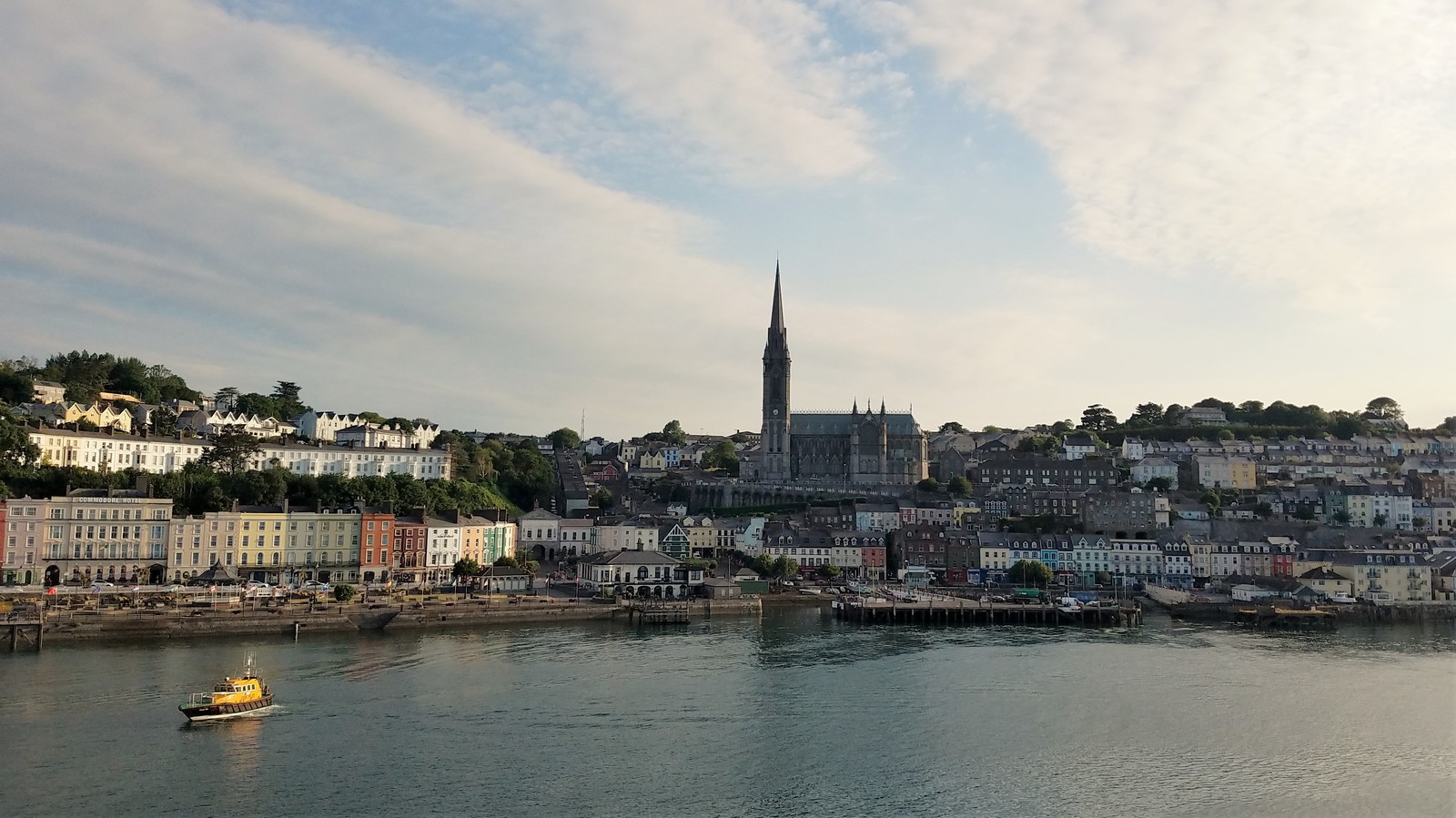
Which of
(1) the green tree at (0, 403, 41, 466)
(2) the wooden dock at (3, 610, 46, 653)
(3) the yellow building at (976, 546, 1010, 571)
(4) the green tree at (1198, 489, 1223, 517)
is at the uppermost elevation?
(1) the green tree at (0, 403, 41, 466)

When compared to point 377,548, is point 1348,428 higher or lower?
higher

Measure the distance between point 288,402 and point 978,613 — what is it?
193 ft

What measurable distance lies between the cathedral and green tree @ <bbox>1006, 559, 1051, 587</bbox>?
3151 cm

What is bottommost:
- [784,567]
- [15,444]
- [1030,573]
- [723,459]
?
[1030,573]

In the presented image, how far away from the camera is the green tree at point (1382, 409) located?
109312 mm

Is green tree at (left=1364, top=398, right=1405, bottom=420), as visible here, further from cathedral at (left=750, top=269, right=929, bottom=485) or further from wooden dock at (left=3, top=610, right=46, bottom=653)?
wooden dock at (left=3, top=610, right=46, bottom=653)

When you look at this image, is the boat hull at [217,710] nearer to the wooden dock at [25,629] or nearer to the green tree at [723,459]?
the wooden dock at [25,629]

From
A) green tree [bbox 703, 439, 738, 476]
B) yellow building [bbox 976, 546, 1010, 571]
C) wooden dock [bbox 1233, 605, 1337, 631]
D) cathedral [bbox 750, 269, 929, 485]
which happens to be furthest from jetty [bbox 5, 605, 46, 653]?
green tree [bbox 703, 439, 738, 476]

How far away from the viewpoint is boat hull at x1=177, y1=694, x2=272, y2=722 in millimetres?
26422

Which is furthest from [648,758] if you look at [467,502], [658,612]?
[467,502]

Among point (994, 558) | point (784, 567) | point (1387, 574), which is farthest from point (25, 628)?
point (1387, 574)

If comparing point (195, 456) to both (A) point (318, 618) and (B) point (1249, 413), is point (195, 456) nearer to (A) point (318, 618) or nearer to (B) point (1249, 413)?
(A) point (318, 618)

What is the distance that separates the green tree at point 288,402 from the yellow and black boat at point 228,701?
2322 inches

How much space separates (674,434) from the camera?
15000 cm
